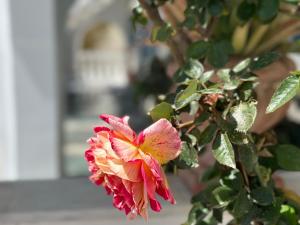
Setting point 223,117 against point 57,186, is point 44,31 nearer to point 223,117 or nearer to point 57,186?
point 57,186

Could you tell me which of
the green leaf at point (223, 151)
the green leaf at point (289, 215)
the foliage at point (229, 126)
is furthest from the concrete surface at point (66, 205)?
the green leaf at point (223, 151)

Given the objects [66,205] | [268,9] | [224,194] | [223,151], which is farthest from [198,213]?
[66,205]

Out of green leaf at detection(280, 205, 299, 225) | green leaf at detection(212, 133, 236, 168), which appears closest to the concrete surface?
green leaf at detection(280, 205, 299, 225)

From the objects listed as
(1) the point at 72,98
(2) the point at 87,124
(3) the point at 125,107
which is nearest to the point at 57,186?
(2) the point at 87,124

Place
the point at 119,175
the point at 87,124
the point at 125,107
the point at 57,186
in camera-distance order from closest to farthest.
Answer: the point at 119,175, the point at 57,186, the point at 87,124, the point at 125,107

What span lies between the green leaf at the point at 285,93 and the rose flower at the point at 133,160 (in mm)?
104

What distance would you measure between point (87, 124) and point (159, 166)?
360cm

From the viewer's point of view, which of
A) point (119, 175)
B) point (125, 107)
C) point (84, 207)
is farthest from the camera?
point (125, 107)

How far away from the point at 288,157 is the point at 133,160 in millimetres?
294

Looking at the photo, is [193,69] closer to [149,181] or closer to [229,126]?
[229,126]

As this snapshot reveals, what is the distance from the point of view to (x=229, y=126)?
0.60 meters

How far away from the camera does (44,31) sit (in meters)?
1.83

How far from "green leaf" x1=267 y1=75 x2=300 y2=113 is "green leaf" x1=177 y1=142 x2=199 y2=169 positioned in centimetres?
12

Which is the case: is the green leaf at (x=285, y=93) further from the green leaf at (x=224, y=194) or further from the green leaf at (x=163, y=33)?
the green leaf at (x=163, y=33)
